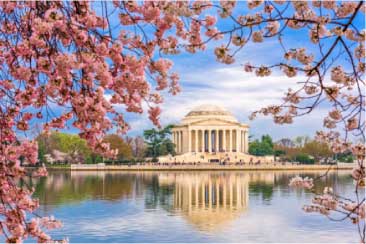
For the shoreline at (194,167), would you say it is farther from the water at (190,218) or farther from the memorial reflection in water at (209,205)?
the water at (190,218)

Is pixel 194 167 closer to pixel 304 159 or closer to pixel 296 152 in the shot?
pixel 304 159

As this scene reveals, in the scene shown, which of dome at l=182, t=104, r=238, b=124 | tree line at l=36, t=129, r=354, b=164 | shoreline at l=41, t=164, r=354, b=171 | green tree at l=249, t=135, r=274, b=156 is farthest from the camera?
dome at l=182, t=104, r=238, b=124

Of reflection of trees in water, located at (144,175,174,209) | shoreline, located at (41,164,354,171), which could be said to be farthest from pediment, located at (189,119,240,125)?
reflection of trees in water, located at (144,175,174,209)

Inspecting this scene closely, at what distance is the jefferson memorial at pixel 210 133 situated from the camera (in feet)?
303

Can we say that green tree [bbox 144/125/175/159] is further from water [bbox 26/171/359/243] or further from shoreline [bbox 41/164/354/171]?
water [bbox 26/171/359/243]

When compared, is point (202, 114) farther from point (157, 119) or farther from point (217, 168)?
point (157, 119)

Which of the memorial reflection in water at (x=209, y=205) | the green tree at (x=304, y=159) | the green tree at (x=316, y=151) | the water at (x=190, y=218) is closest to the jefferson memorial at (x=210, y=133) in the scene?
the green tree at (x=316, y=151)

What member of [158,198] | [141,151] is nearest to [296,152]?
[141,151]

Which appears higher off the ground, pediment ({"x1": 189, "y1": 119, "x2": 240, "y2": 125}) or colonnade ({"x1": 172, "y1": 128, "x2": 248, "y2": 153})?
pediment ({"x1": 189, "y1": 119, "x2": 240, "y2": 125})

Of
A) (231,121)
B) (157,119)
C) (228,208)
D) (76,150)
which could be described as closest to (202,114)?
(231,121)

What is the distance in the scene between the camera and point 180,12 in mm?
4680

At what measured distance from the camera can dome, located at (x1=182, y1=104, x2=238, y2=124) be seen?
94.6 m

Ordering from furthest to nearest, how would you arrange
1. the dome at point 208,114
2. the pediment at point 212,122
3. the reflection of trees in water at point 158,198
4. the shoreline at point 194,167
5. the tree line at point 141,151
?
the dome at point 208,114, the pediment at point 212,122, the tree line at point 141,151, the shoreline at point 194,167, the reflection of trees in water at point 158,198

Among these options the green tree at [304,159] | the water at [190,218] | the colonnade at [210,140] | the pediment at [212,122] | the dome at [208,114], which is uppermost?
the dome at [208,114]
